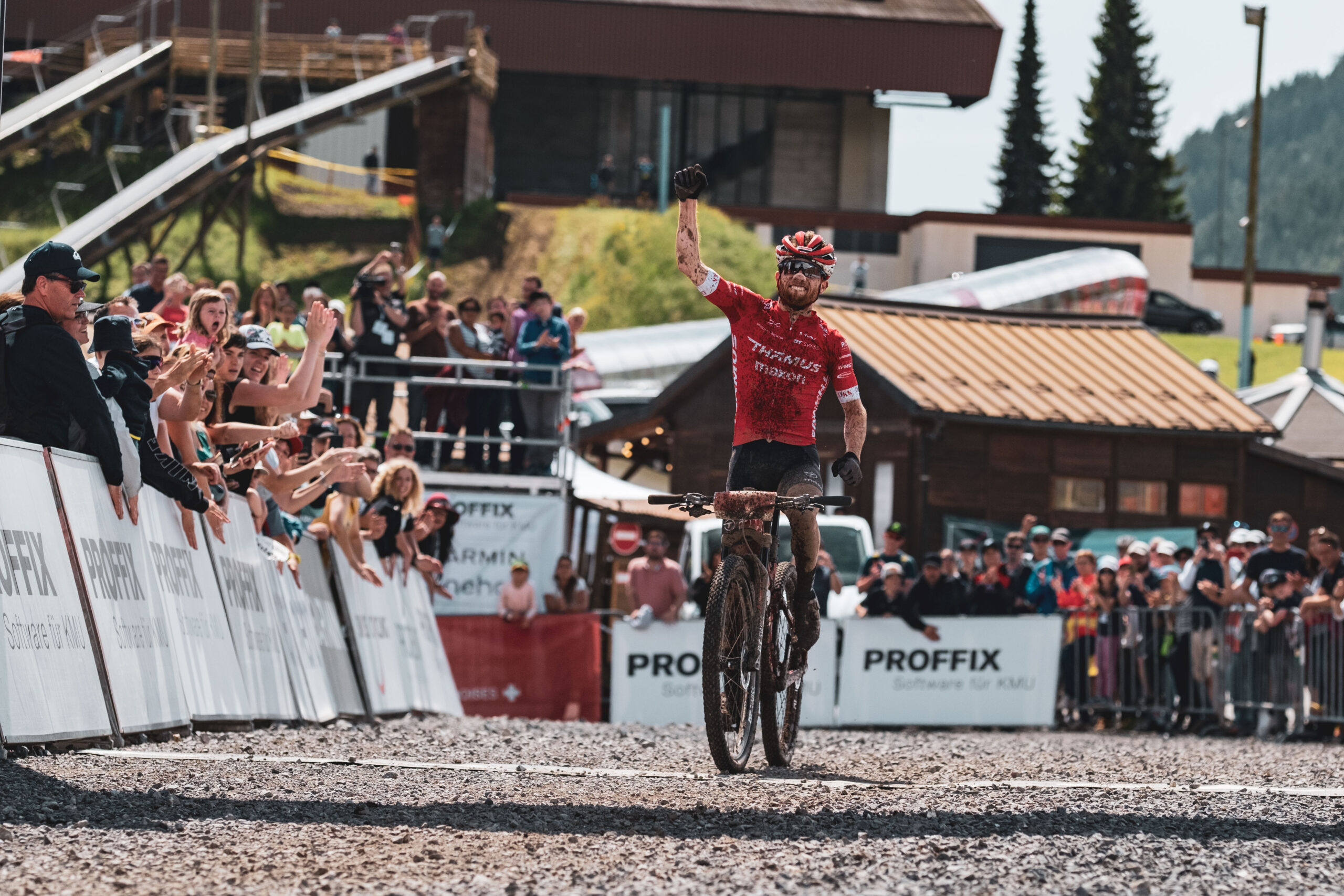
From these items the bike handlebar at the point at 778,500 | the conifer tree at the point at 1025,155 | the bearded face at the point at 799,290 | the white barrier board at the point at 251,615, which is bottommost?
the white barrier board at the point at 251,615

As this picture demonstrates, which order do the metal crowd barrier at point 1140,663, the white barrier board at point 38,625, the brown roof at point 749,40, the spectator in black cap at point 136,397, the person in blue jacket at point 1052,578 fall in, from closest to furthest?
the white barrier board at point 38,625 < the spectator in black cap at point 136,397 < the metal crowd barrier at point 1140,663 < the person in blue jacket at point 1052,578 < the brown roof at point 749,40

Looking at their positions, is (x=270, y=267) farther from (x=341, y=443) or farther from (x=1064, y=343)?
(x=341, y=443)

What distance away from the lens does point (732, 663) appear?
30.3 ft

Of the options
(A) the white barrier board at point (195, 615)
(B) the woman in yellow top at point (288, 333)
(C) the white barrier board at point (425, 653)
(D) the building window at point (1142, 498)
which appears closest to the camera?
(A) the white barrier board at point (195, 615)

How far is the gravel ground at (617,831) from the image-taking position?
5703 mm

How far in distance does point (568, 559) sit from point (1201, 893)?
1622cm

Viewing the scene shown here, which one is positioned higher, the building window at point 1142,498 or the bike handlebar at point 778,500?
the bike handlebar at point 778,500

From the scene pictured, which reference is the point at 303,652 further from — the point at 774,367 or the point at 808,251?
the point at 808,251

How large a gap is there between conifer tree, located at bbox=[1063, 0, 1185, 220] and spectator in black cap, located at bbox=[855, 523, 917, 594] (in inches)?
3143

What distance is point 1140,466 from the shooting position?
1377 inches

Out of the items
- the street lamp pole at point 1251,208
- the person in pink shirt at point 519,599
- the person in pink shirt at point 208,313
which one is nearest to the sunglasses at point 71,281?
the person in pink shirt at point 208,313

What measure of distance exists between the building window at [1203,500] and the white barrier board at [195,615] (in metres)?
26.5

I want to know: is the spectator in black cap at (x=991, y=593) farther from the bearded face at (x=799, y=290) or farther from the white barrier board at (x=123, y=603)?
the white barrier board at (x=123, y=603)

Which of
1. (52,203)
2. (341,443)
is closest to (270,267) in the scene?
(52,203)
